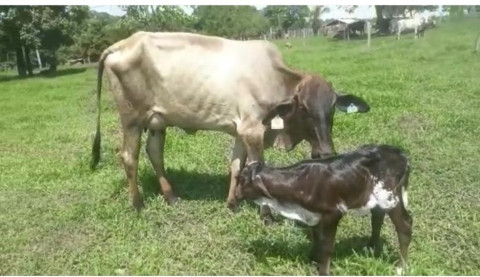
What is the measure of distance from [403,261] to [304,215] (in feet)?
2.48

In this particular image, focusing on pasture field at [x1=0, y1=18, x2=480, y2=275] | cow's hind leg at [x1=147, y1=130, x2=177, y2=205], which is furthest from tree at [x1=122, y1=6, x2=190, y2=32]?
cow's hind leg at [x1=147, y1=130, x2=177, y2=205]

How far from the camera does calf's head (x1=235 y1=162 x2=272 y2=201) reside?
3.69 metres

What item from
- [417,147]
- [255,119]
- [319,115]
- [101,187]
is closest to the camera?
[319,115]

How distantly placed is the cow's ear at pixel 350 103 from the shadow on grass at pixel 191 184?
1.60m

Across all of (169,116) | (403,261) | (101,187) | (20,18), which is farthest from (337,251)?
(20,18)

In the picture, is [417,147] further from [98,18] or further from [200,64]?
[98,18]

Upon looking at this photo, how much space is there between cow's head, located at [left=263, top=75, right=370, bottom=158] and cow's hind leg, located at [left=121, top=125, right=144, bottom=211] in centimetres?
136

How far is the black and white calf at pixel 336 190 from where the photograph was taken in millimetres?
3531

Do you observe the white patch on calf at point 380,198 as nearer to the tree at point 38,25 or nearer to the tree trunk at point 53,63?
the tree at point 38,25

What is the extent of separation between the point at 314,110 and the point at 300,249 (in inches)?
42.7

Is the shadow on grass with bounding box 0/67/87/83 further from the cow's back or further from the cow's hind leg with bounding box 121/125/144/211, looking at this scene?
the cow's back

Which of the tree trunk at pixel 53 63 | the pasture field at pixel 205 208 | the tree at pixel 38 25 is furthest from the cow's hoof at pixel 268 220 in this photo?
the tree trunk at pixel 53 63

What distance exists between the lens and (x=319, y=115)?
172 inches

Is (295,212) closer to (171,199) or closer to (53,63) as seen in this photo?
(171,199)
